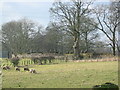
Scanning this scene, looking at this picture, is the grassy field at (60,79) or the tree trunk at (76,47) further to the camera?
the tree trunk at (76,47)

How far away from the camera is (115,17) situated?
35250 mm

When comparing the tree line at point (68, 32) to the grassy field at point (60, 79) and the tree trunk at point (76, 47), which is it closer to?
the tree trunk at point (76, 47)

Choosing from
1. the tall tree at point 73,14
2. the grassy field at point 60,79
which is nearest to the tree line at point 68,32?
the tall tree at point 73,14

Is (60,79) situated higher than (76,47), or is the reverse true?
(76,47)

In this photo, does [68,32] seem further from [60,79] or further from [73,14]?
[60,79]

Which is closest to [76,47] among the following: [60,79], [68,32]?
[68,32]

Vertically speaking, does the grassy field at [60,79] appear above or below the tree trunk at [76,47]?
below

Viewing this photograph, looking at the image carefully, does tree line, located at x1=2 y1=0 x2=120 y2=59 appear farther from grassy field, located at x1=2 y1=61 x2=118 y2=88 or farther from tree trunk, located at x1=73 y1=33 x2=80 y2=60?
grassy field, located at x1=2 y1=61 x2=118 y2=88

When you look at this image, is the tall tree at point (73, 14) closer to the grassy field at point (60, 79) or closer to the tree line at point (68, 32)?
the tree line at point (68, 32)

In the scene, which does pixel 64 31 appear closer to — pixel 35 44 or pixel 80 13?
pixel 80 13

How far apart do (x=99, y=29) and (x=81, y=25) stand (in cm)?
427

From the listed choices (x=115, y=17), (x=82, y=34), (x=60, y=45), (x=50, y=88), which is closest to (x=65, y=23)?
(x=82, y=34)

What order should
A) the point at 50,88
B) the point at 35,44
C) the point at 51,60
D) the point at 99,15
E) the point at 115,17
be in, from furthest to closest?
the point at 35,44, the point at 99,15, the point at 115,17, the point at 51,60, the point at 50,88

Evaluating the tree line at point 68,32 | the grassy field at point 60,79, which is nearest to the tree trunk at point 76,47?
the tree line at point 68,32
